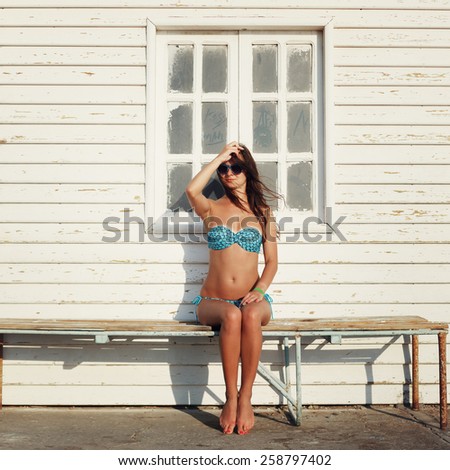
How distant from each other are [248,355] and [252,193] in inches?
48.8

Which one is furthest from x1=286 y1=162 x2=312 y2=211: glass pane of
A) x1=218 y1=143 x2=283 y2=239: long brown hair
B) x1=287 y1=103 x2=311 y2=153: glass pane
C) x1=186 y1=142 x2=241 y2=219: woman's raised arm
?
x1=186 y1=142 x2=241 y2=219: woman's raised arm

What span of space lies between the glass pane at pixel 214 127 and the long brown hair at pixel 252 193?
0.39 metres

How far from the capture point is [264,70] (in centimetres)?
457

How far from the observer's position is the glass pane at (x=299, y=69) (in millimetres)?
4574

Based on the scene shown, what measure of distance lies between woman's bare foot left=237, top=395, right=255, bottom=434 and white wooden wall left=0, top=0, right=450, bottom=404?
0.75 meters

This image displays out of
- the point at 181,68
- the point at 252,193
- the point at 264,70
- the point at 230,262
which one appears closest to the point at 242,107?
the point at 264,70

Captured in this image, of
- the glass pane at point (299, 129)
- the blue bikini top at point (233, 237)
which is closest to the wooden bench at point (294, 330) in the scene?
the blue bikini top at point (233, 237)

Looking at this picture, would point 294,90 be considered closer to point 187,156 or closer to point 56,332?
point 187,156

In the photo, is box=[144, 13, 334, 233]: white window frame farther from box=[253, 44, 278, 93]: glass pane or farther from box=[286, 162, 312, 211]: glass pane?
box=[253, 44, 278, 93]: glass pane

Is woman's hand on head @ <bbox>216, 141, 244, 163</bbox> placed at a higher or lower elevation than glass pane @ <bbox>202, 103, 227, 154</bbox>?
lower

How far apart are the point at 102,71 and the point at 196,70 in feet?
2.41

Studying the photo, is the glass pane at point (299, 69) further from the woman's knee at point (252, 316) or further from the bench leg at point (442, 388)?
the bench leg at point (442, 388)

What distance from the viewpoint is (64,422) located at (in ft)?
13.2

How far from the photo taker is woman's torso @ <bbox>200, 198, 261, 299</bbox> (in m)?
4.04
